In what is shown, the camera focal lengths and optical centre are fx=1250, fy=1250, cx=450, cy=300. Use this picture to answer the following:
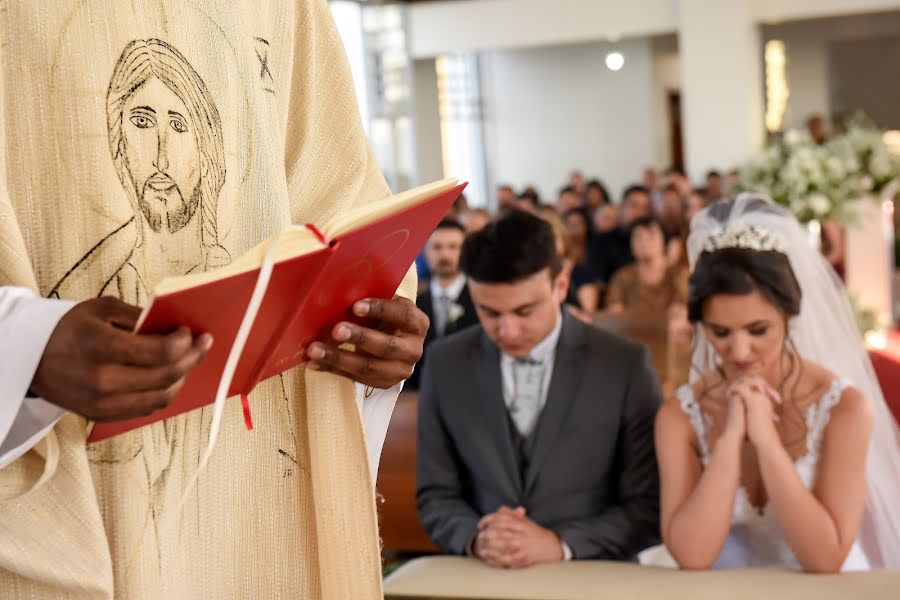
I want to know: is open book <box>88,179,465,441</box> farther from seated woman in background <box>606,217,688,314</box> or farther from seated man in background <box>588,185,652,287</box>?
seated man in background <box>588,185,652,287</box>

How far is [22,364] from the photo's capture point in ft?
3.75

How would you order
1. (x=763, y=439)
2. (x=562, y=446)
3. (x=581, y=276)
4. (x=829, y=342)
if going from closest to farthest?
(x=763, y=439)
(x=562, y=446)
(x=829, y=342)
(x=581, y=276)

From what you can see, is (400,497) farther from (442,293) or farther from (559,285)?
(442,293)

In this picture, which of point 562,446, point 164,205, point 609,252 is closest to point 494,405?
point 562,446

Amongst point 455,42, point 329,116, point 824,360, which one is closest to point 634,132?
point 455,42

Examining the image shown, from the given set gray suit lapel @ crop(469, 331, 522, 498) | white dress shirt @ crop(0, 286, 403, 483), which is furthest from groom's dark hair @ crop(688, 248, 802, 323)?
white dress shirt @ crop(0, 286, 403, 483)

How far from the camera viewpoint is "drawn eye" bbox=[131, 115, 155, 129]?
54.9 inches

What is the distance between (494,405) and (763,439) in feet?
2.42

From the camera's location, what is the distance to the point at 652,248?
793 cm

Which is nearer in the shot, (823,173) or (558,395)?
(558,395)

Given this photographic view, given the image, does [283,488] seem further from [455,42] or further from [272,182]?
[455,42]

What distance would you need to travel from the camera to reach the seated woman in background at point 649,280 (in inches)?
308

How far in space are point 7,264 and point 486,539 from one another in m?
1.89

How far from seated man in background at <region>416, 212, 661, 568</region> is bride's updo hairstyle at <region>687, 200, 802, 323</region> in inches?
10.3
